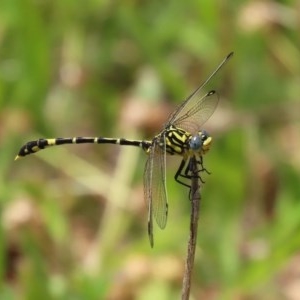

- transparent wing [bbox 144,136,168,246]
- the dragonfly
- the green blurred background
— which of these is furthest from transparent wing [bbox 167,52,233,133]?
the green blurred background

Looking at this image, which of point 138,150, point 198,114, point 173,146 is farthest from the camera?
point 138,150

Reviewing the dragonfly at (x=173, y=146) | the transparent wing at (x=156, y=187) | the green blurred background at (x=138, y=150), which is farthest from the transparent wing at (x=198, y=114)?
the green blurred background at (x=138, y=150)

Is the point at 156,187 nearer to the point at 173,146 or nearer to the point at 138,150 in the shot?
the point at 173,146

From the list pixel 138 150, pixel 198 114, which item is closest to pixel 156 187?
pixel 198 114

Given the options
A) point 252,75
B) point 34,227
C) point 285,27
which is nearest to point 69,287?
point 34,227

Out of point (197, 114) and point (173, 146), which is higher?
point (197, 114)

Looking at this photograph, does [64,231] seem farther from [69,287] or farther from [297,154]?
[297,154]

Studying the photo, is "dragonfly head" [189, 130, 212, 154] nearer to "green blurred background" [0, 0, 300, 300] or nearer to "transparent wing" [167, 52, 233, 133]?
"transparent wing" [167, 52, 233, 133]
